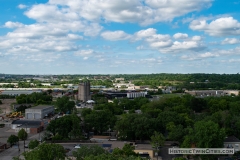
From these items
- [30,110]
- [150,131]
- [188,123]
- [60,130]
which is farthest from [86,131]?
[30,110]

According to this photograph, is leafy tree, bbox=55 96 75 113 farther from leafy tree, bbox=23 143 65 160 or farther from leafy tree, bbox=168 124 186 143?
leafy tree, bbox=23 143 65 160

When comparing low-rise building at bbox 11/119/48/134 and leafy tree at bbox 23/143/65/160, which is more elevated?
leafy tree at bbox 23/143/65/160

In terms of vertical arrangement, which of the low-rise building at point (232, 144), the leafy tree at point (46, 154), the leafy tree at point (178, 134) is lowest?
the low-rise building at point (232, 144)

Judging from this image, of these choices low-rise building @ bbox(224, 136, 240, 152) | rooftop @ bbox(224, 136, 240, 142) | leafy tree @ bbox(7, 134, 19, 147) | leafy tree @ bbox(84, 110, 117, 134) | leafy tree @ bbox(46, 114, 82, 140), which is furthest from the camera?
leafy tree @ bbox(84, 110, 117, 134)

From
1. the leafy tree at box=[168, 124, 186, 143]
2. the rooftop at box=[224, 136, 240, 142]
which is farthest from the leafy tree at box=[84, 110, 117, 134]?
the rooftop at box=[224, 136, 240, 142]

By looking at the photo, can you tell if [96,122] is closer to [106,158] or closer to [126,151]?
[126,151]

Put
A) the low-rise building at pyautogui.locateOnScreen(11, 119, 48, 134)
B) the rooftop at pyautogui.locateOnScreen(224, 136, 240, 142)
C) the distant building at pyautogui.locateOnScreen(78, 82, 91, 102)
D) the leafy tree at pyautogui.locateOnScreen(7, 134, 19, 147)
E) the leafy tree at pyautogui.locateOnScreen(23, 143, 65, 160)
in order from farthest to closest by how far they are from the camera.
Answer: the distant building at pyautogui.locateOnScreen(78, 82, 91, 102) < the low-rise building at pyautogui.locateOnScreen(11, 119, 48, 134) < the leafy tree at pyautogui.locateOnScreen(7, 134, 19, 147) < the rooftop at pyautogui.locateOnScreen(224, 136, 240, 142) < the leafy tree at pyautogui.locateOnScreen(23, 143, 65, 160)

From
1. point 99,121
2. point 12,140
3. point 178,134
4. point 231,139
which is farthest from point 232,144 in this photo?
point 12,140

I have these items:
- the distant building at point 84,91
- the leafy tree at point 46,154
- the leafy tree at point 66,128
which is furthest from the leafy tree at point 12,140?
the distant building at point 84,91

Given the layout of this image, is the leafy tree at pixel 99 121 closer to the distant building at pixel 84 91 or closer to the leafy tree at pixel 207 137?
the leafy tree at pixel 207 137

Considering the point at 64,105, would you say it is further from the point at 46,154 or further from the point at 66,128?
the point at 46,154

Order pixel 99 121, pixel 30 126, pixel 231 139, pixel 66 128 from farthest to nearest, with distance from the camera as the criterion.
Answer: pixel 30 126 < pixel 99 121 < pixel 66 128 < pixel 231 139
